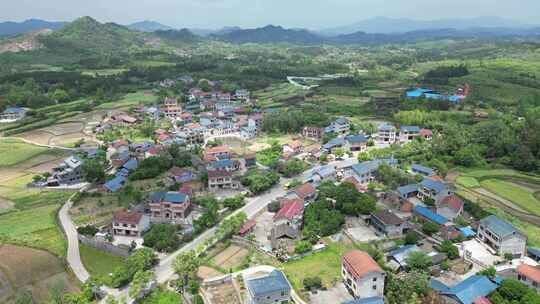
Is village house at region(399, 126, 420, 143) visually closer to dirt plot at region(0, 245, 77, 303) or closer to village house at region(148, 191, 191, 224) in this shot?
village house at region(148, 191, 191, 224)

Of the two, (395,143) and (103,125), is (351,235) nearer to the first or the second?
(395,143)

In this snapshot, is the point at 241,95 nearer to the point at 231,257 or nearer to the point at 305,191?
the point at 305,191

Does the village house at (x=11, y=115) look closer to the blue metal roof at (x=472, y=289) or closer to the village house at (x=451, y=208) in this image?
the village house at (x=451, y=208)

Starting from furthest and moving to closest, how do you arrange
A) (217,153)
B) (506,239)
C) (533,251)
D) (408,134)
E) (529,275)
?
(408,134) < (217,153) < (533,251) < (506,239) < (529,275)

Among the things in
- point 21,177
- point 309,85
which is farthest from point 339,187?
point 309,85

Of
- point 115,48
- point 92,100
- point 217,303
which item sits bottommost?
point 217,303

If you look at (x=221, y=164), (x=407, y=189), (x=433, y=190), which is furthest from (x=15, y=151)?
(x=433, y=190)

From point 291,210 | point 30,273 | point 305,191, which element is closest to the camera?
point 30,273

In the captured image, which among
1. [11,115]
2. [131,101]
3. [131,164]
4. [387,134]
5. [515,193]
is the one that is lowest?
[515,193]
